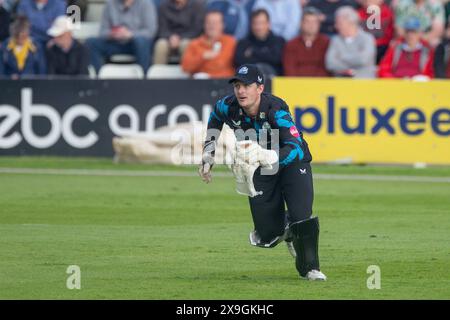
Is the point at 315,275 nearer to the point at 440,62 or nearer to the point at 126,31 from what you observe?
the point at 440,62

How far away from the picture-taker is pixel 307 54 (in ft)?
69.4

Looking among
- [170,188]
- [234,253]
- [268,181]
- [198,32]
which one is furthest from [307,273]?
[198,32]

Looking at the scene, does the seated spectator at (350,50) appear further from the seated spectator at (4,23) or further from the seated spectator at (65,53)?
the seated spectator at (4,23)

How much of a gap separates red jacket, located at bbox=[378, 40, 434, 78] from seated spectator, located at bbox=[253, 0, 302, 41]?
214cm

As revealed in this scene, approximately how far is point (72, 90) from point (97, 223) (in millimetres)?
7178

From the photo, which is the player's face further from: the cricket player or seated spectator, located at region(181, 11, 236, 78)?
seated spectator, located at region(181, 11, 236, 78)

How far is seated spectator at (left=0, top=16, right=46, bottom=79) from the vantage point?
21469mm

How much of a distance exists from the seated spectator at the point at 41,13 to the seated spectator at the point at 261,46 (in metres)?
3.59

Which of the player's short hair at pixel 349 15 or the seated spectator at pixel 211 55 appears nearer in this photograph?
the player's short hair at pixel 349 15

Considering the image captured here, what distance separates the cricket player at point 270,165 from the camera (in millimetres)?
9875

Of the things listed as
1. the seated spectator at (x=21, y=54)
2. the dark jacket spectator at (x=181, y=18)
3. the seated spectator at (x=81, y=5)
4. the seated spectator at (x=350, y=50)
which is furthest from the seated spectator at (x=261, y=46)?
the seated spectator at (x=81, y=5)

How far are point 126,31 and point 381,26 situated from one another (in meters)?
4.63

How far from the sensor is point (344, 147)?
2006cm

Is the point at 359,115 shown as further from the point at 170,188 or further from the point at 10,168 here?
the point at 10,168
